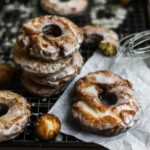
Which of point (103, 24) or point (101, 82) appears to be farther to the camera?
point (103, 24)

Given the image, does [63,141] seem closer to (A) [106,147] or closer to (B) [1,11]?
(A) [106,147]

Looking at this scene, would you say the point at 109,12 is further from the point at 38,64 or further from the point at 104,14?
the point at 38,64

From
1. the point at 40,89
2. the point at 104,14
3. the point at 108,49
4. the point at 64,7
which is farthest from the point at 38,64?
the point at 104,14


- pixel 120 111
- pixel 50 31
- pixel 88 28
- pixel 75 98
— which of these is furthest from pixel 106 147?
pixel 88 28

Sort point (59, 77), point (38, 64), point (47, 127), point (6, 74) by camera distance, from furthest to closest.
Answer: point (6, 74), point (59, 77), point (38, 64), point (47, 127)

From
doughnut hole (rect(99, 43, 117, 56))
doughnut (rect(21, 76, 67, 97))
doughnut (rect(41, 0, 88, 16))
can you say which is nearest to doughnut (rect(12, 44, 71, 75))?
doughnut (rect(21, 76, 67, 97))

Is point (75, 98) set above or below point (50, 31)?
below

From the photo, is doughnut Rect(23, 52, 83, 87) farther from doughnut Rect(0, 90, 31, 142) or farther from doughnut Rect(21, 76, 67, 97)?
doughnut Rect(0, 90, 31, 142)
